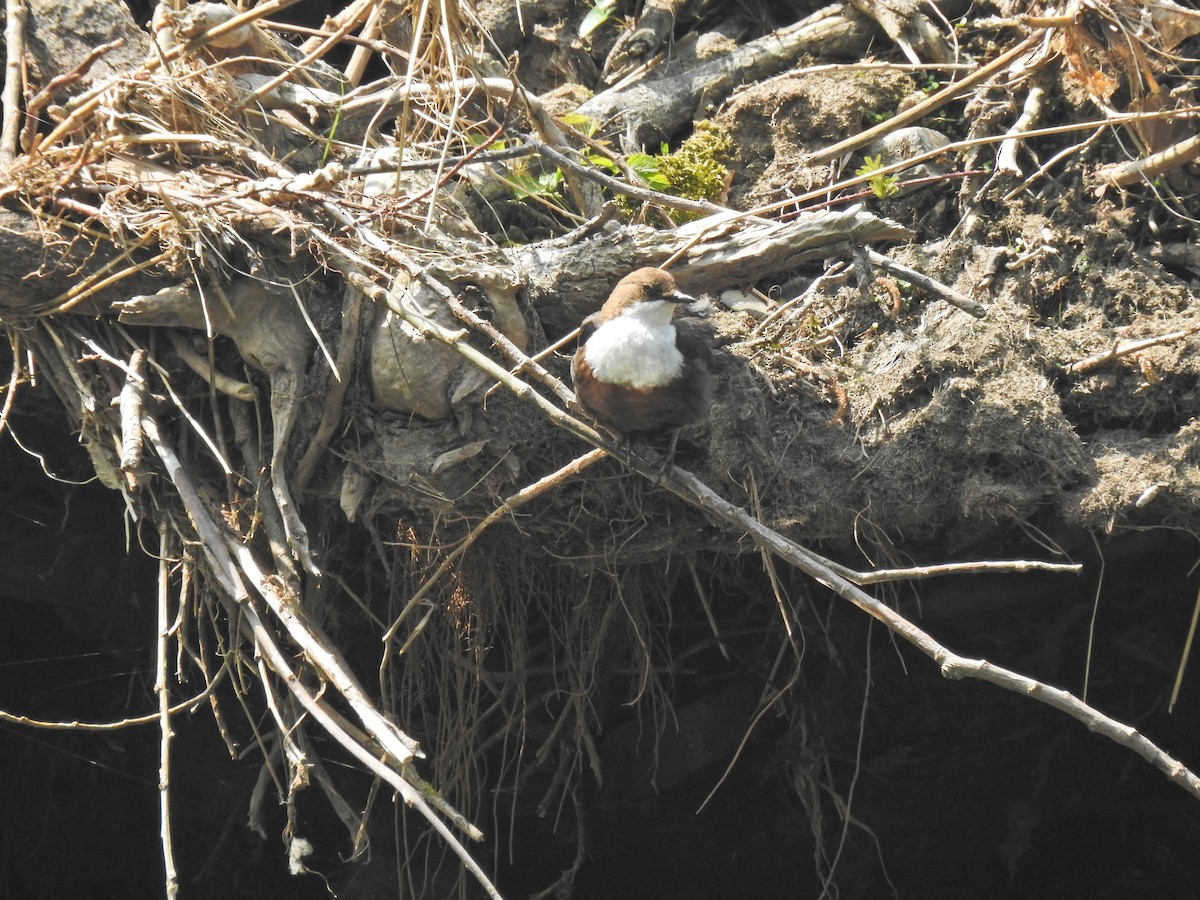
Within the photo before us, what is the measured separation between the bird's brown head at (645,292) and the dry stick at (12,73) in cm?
187

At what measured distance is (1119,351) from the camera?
11.3ft

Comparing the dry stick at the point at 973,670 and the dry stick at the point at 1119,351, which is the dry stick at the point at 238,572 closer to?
the dry stick at the point at 973,670

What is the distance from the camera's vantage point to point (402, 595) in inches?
149

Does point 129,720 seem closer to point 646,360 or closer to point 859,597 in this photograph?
point 646,360

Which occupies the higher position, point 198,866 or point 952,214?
point 952,214

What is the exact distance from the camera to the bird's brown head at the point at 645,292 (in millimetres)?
3367

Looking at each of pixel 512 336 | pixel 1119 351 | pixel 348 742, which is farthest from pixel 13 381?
pixel 1119 351

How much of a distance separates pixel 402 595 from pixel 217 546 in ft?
2.26

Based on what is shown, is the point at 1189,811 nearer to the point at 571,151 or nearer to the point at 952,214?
the point at 952,214

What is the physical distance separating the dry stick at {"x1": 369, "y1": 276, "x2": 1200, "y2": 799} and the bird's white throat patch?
0.28m

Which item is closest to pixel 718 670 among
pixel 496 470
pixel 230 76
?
pixel 496 470

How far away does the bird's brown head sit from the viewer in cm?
337

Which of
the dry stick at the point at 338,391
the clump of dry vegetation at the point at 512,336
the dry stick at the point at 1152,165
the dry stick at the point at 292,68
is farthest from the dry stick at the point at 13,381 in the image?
the dry stick at the point at 1152,165

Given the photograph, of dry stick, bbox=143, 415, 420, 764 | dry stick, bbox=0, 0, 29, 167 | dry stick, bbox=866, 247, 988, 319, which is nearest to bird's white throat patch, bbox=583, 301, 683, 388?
dry stick, bbox=866, 247, 988, 319
